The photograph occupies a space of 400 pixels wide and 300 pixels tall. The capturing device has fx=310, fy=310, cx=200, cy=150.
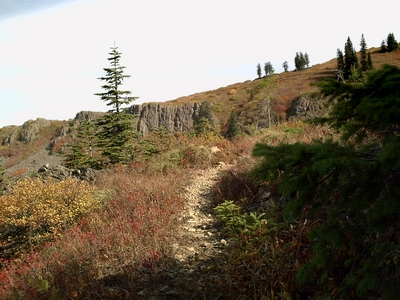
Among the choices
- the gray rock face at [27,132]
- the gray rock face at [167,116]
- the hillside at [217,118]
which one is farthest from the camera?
the gray rock face at [27,132]

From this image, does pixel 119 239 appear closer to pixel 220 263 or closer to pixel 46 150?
pixel 220 263

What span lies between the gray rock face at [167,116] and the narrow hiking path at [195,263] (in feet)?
136

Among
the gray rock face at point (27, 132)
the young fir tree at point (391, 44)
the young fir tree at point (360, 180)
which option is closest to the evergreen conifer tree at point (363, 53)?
the young fir tree at point (391, 44)

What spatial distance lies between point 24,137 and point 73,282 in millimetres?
66949

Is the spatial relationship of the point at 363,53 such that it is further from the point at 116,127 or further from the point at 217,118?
the point at 116,127

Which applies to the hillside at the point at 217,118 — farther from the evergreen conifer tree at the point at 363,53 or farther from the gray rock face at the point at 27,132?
the evergreen conifer tree at the point at 363,53

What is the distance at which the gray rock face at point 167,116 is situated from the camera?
4866 centimetres

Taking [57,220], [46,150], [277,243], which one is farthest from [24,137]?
[277,243]

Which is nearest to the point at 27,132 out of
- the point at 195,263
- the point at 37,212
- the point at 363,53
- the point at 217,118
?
the point at 217,118

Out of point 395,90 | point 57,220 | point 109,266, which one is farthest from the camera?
point 57,220

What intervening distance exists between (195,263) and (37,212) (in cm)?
419

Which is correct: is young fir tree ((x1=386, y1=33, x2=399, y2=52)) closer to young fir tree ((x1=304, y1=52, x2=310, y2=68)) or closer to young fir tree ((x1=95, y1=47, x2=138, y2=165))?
young fir tree ((x1=304, y1=52, x2=310, y2=68))

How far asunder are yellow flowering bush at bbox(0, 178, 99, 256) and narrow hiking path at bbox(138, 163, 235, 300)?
2.52 metres

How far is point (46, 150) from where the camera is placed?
5169 centimetres
